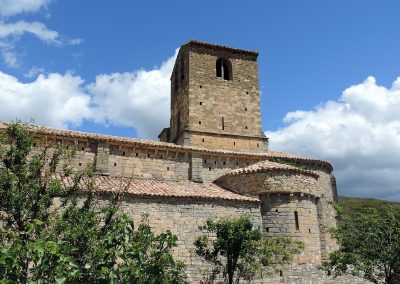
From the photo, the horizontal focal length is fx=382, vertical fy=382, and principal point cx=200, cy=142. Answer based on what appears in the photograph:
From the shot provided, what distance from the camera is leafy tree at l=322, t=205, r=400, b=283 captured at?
11602mm

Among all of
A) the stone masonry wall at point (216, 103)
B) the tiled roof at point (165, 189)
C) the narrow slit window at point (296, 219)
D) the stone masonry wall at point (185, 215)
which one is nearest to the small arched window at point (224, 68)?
the stone masonry wall at point (216, 103)

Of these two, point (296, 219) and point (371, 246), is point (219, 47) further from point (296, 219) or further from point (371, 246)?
point (371, 246)

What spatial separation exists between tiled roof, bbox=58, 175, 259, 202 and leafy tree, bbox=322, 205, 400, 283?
4168 mm

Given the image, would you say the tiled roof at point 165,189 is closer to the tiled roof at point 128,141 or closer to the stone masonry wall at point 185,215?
the stone masonry wall at point 185,215

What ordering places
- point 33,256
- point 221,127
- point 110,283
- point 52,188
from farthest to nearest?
point 221,127 < point 52,188 < point 110,283 < point 33,256

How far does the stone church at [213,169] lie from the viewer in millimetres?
14805

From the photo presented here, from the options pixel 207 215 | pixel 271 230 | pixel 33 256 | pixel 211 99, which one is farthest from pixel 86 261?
pixel 211 99

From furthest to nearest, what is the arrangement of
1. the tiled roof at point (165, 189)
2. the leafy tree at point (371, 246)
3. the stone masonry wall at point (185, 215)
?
1. the tiled roof at point (165, 189)
2. the stone masonry wall at point (185, 215)
3. the leafy tree at point (371, 246)

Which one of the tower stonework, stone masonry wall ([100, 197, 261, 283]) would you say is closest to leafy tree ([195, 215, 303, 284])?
stone masonry wall ([100, 197, 261, 283])

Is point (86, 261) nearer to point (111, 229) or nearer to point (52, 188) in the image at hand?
point (111, 229)

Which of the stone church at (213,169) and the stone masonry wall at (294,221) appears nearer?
the stone church at (213,169)

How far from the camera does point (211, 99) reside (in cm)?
2248

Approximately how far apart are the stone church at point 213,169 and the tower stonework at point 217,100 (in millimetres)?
61

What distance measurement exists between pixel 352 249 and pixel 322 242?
6.95m
